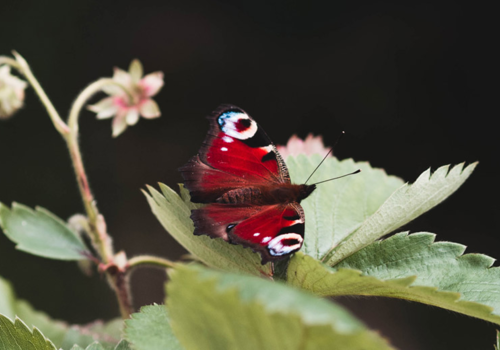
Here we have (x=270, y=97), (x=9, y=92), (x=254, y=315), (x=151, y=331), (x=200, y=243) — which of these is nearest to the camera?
(x=254, y=315)

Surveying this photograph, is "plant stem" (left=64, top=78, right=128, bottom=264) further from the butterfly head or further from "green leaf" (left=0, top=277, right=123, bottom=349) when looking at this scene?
the butterfly head

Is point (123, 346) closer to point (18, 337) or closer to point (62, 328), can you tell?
point (18, 337)

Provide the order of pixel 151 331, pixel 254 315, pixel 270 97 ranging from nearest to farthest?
pixel 254 315 < pixel 151 331 < pixel 270 97

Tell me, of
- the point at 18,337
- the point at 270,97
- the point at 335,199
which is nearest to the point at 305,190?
the point at 335,199

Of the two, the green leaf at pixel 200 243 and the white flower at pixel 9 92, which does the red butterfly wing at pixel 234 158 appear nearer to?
the green leaf at pixel 200 243

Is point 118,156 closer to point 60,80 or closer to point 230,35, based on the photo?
point 60,80

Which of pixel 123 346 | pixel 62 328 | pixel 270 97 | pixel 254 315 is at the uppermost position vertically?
pixel 270 97

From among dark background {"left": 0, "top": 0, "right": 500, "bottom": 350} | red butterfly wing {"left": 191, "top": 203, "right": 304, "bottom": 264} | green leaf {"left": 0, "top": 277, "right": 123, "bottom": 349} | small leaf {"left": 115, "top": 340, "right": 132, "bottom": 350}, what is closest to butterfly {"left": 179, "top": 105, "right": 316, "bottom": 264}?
red butterfly wing {"left": 191, "top": 203, "right": 304, "bottom": 264}

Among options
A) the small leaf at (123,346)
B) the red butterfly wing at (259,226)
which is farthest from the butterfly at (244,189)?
the small leaf at (123,346)
